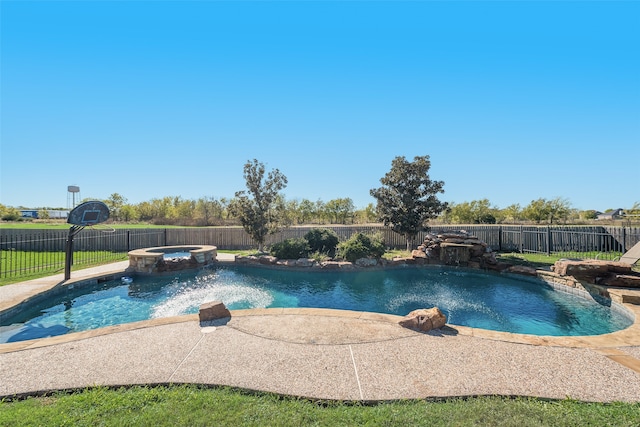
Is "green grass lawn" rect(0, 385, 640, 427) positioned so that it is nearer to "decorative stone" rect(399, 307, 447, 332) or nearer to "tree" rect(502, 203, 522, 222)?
"decorative stone" rect(399, 307, 447, 332)

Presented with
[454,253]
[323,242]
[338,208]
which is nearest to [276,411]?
[323,242]

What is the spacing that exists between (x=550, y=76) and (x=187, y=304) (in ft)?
43.0

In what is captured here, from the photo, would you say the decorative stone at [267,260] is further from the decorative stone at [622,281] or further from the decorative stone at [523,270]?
the decorative stone at [622,281]

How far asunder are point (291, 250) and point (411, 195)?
6440mm

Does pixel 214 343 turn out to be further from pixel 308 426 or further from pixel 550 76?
pixel 550 76

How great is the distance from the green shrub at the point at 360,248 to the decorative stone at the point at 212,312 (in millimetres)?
6711

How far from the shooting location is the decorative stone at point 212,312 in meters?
5.09

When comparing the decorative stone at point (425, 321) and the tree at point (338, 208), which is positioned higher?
the tree at point (338, 208)

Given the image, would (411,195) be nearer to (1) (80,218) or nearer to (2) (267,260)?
(2) (267,260)

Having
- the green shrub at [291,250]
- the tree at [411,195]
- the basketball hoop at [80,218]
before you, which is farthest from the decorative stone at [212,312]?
the tree at [411,195]

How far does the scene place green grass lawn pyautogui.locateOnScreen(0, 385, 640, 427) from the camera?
2.47 meters

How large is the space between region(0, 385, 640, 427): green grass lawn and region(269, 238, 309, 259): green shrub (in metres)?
8.88

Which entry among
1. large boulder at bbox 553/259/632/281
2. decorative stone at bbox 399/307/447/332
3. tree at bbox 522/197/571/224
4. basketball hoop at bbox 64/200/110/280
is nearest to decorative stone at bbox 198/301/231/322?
decorative stone at bbox 399/307/447/332

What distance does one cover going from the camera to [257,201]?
13.8m
